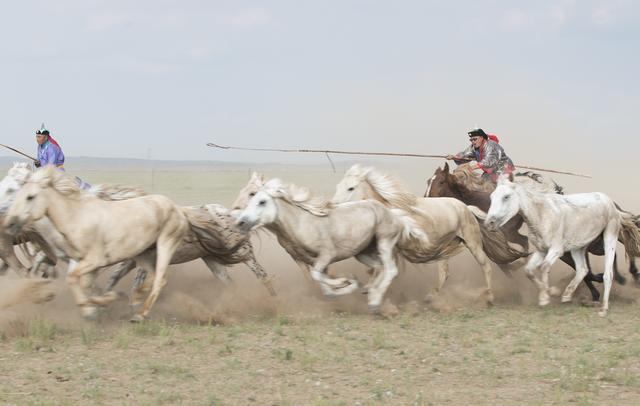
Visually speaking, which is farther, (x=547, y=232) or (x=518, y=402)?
(x=547, y=232)

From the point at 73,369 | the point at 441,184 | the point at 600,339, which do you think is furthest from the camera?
the point at 441,184

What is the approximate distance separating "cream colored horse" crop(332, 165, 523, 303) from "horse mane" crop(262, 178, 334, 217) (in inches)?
38.0

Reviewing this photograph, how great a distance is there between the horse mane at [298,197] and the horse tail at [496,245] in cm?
259

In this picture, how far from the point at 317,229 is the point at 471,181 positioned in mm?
3348

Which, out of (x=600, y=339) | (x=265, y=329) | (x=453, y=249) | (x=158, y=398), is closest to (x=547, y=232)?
(x=453, y=249)

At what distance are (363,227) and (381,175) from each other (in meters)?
1.51

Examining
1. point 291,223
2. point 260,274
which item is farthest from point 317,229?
point 260,274

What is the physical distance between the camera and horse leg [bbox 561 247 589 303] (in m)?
9.70

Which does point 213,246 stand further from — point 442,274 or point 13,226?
point 442,274

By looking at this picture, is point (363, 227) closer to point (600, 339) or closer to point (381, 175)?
point (381, 175)

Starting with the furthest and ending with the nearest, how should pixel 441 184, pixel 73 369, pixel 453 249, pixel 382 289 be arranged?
1. pixel 441 184
2. pixel 453 249
3. pixel 382 289
4. pixel 73 369

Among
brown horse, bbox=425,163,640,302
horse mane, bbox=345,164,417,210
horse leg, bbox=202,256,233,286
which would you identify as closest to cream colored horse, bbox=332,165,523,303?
horse mane, bbox=345,164,417,210

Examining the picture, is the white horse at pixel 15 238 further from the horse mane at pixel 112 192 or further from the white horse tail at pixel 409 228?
the white horse tail at pixel 409 228

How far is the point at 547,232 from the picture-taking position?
955 cm
